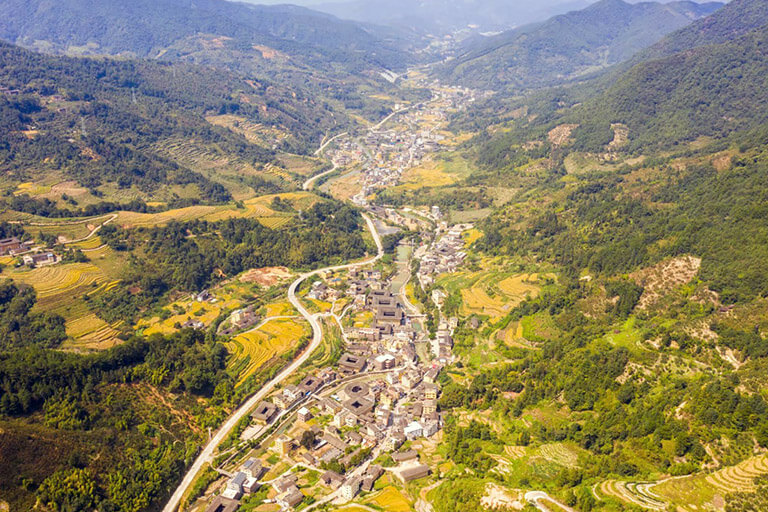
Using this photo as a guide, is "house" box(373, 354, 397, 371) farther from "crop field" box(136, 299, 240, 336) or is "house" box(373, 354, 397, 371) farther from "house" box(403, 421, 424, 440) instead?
"crop field" box(136, 299, 240, 336)

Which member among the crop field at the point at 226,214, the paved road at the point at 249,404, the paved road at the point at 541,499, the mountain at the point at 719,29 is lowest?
the paved road at the point at 249,404

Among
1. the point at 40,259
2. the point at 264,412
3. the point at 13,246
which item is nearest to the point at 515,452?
the point at 264,412

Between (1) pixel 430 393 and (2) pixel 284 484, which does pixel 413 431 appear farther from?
(2) pixel 284 484

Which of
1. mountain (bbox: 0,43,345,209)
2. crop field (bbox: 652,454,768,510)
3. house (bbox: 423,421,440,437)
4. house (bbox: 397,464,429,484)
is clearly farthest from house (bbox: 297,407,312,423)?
mountain (bbox: 0,43,345,209)

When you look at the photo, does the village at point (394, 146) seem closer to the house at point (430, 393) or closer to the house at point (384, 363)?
the house at point (384, 363)

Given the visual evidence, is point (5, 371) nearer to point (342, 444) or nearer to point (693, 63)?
point (342, 444)

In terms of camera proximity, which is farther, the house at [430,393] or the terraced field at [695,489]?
the house at [430,393]

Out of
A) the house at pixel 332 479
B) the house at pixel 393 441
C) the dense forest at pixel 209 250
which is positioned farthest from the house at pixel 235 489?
the dense forest at pixel 209 250
